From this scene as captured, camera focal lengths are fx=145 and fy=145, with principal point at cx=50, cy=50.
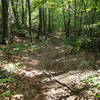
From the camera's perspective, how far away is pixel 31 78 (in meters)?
6.38

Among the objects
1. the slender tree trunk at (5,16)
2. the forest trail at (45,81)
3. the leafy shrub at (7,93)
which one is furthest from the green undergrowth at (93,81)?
the slender tree trunk at (5,16)

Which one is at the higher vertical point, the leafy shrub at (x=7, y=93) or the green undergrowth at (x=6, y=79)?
the green undergrowth at (x=6, y=79)

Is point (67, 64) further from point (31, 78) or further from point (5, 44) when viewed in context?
point (5, 44)

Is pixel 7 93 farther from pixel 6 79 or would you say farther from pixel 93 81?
pixel 93 81

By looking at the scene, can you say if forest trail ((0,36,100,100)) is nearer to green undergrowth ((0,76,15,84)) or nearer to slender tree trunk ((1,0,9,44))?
green undergrowth ((0,76,15,84))

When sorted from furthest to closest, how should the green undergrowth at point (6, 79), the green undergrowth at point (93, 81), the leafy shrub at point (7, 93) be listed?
1. the green undergrowth at point (6, 79)
2. the green undergrowth at point (93, 81)
3. the leafy shrub at point (7, 93)

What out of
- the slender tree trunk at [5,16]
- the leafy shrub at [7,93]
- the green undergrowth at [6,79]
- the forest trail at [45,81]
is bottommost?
the forest trail at [45,81]

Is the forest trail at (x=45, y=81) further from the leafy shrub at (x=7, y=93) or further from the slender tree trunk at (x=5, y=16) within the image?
the slender tree trunk at (x=5, y=16)

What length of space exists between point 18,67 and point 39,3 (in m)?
8.43

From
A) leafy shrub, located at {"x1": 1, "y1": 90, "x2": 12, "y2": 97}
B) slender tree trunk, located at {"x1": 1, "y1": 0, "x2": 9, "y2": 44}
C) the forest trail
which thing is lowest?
the forest trail

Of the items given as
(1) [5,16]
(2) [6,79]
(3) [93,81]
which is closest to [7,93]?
(2) [6,79]

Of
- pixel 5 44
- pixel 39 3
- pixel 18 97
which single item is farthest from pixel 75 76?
pixel 39 3

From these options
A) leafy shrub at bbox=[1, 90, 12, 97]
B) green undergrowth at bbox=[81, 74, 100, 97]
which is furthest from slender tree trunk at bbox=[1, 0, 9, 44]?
green undergrowth at bbox=[81, 74, 100, 97]

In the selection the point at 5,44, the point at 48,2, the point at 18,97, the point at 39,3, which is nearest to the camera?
the point at 18,97
